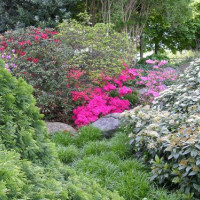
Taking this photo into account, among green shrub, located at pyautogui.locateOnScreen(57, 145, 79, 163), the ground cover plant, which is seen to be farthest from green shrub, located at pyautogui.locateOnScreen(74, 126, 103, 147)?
the ground cover plant

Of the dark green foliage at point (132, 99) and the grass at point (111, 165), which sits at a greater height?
the dark green foliage at point (132, 99)

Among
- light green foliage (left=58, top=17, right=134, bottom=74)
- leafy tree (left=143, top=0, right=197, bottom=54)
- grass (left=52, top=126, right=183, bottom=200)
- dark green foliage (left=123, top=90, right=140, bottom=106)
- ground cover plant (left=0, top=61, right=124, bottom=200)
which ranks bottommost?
grass (left=52, top=126, right=183, bottom=200)

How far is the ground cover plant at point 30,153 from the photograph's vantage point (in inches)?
57.6

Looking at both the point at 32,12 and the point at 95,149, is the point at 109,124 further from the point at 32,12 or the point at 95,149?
the point at 32,12

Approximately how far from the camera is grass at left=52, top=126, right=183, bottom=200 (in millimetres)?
3326

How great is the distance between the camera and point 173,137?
3.56m

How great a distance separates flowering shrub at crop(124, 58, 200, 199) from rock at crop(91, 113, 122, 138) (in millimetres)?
870

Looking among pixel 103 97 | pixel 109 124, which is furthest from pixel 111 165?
pixel 103 97

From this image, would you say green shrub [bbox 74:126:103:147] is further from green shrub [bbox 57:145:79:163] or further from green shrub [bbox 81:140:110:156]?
green shrub [bbox 57:145:79:163]

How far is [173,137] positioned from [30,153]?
2.22m

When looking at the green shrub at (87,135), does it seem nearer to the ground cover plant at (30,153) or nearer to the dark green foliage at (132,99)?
the dark green foliage at (132,99)

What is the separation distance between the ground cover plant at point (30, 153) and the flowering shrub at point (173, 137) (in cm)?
Result: 147

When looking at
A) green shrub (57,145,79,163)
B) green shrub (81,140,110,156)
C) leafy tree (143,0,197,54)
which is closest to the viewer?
green shrub (57,145,79,163)

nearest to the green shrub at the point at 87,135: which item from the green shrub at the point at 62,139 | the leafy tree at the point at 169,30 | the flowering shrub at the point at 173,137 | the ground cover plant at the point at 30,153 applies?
the green shrub at the point at 62,139
